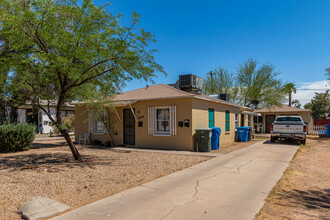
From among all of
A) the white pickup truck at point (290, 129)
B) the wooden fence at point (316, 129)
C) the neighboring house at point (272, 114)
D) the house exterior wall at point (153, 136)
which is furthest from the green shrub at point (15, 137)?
the wooden fence at point (316, 129)

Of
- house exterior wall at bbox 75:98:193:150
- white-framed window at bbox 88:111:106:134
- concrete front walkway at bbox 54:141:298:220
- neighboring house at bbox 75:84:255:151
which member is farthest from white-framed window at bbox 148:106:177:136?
concrete front walkway at bbox 54:141:298:220

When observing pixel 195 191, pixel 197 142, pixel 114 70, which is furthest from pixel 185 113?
pixel 195 191

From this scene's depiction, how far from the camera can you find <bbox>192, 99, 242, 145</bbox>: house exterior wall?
1163 cm

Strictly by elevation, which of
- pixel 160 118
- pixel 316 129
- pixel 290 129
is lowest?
pixel 316 129

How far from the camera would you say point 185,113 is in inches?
451

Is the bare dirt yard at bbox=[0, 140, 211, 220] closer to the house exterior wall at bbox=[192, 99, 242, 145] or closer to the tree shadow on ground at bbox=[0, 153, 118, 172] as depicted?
the tree shadow on ground at bbox=[0, 153, 118, 172]

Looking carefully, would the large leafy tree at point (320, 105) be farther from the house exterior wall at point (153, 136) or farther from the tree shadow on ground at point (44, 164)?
the tree shadow on ground at point (44, 164)

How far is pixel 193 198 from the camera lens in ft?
14.9

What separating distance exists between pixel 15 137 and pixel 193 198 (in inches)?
379

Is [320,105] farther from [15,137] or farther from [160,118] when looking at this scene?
[15,137]

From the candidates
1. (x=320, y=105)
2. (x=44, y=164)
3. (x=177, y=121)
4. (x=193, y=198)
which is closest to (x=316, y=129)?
(x=177, y=121)

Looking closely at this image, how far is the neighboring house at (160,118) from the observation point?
1148 centimetres

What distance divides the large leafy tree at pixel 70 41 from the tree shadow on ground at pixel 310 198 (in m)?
5.81

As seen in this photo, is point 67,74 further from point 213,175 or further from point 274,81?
point 274,81
